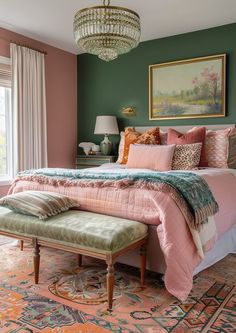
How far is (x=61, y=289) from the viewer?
2.24 m

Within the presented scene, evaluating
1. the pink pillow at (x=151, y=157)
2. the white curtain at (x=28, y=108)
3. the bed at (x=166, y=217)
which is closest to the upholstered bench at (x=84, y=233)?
the bed at (x=166, y=217)

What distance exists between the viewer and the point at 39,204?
7.75ft

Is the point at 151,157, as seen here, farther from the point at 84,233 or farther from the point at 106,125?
the point at 84,233

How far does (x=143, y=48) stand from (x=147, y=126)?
1.14 m

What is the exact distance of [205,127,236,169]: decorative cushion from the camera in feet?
11.6

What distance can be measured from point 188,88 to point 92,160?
1.76 metres

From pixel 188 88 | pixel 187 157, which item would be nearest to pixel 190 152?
pixel 187 157

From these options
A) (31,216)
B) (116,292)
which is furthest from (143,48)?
(116,292)

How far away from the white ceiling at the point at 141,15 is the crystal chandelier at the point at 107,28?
978 millimetres

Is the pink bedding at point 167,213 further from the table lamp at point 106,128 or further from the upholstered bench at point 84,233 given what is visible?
the table lamp at point 106,128

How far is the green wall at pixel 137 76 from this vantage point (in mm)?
4012

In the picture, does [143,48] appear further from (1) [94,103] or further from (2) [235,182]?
(2) [235,182]

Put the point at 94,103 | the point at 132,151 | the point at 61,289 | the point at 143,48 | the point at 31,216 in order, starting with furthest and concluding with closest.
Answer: the point at 94,103
the point at 143,48
the point at 132,151
the point at 31,216
the point at 61,289

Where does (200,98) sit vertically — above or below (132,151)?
above
